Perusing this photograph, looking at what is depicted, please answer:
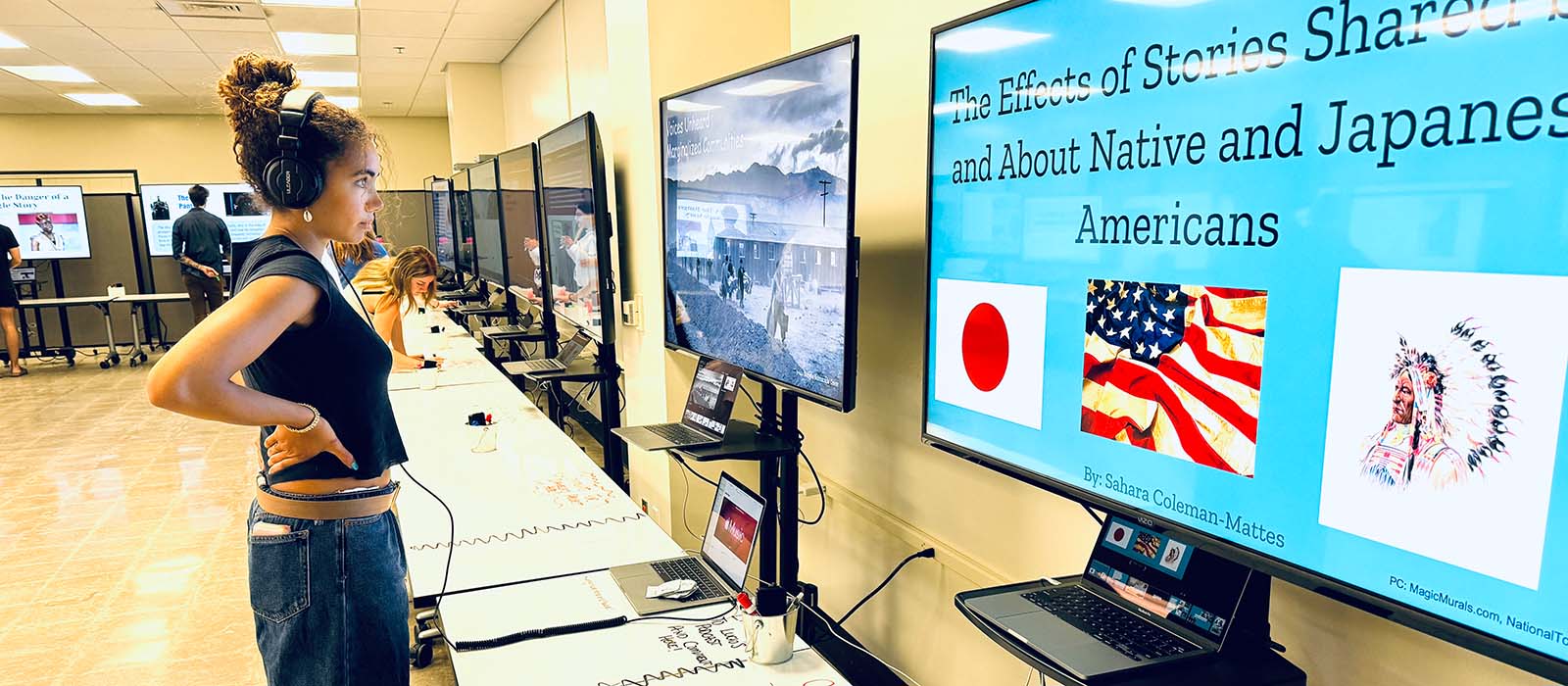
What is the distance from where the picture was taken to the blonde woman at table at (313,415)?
127 centimetres

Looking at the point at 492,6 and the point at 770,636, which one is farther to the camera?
the point at 492,6

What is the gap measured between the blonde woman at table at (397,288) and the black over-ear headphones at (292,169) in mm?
2587

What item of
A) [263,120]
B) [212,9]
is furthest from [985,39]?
[212,9]

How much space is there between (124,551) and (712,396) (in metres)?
3.09

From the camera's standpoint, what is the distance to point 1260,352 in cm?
103

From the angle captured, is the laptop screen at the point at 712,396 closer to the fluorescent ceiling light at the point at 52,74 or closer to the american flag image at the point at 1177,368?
the american flag image at the point at 1177,368

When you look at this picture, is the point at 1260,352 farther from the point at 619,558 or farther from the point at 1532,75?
the point at 619,558

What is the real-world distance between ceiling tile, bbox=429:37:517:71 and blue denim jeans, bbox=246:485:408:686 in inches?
258

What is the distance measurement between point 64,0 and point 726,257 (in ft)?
18.9

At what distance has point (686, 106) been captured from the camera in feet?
7.48

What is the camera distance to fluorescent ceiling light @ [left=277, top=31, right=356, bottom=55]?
664cm

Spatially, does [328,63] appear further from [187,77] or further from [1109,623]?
[1109,623]

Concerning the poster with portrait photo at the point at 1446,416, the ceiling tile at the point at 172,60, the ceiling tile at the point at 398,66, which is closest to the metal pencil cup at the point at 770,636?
the poster with portrait photo at the point at 1446,416

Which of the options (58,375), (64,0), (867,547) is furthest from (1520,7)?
(58,375)
